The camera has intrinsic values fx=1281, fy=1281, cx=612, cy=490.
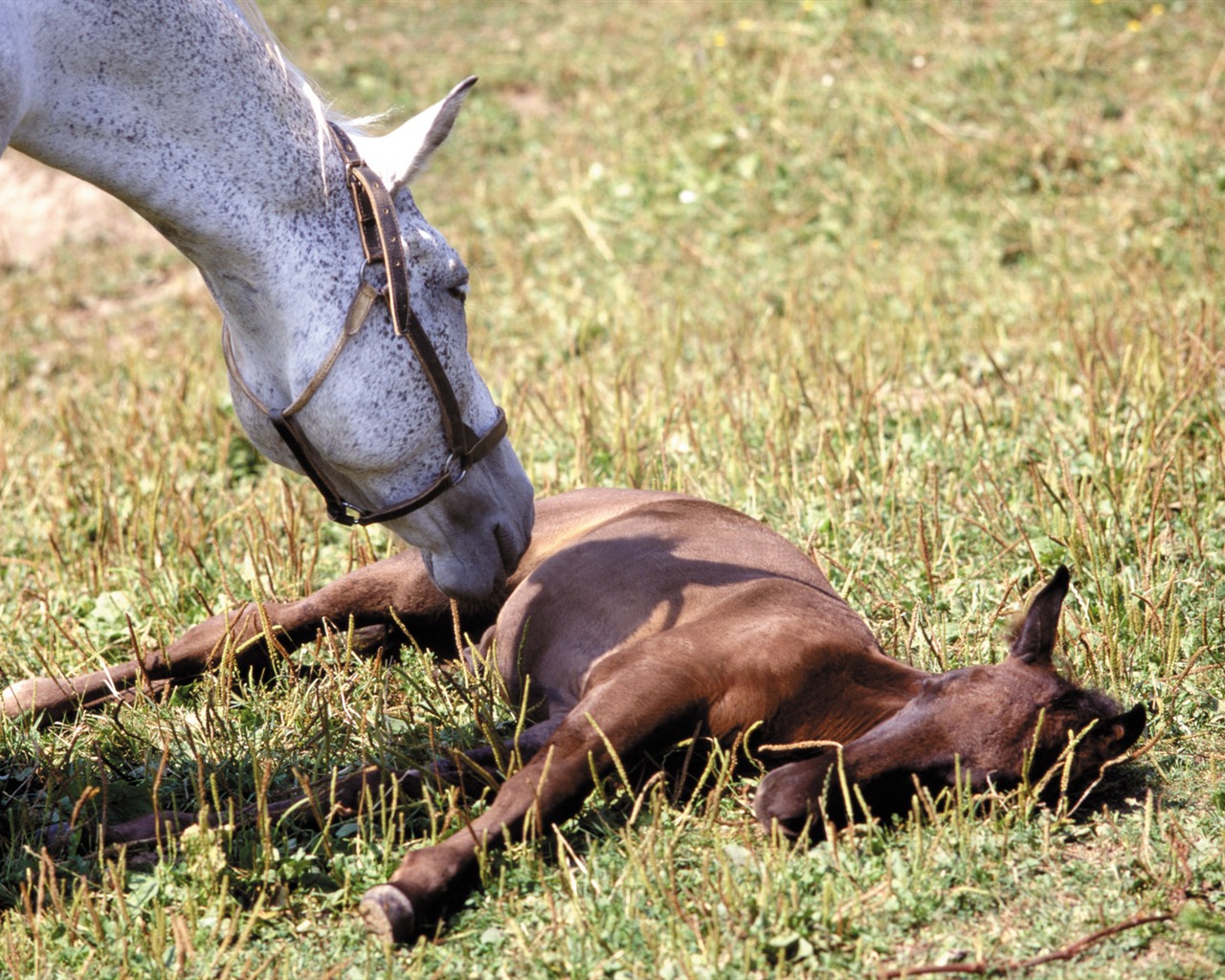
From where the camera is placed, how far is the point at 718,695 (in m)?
3.06

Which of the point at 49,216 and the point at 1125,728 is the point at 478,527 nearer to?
the point at 1125,728

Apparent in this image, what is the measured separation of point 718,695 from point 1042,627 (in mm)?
778

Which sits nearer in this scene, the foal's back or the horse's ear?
the horse's ear

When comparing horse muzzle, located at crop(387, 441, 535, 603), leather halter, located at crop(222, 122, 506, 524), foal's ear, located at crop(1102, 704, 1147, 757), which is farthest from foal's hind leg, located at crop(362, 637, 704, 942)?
foal's ear, located at crop(1102, 704, 1147, 757)

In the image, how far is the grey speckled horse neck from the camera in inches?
106

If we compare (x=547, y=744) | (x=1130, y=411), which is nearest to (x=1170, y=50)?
(x=1130, y=411)

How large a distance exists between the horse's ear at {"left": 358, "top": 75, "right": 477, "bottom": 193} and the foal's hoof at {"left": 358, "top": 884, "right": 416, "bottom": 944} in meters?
1.52

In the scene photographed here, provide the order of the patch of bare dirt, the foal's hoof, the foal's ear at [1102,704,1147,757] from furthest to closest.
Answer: the patch of bare dirt
the foal's ear at [1102,704,1147,757]
the foal's hoof

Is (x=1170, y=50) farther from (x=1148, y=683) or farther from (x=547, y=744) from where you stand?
(x=547, y=744)

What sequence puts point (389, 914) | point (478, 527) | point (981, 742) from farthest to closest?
point (478, 527) → point (981, 742) → point (389, 914)

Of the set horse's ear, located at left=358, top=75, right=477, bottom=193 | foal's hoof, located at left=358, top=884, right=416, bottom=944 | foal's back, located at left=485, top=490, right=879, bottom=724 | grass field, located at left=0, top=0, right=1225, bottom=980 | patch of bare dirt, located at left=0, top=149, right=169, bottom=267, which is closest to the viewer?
foal's hoof, located at left=358, top=884, right=416, bottom=944

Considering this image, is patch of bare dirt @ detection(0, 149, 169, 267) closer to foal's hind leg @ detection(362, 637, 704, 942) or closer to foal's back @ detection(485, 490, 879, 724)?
foal's back @ detection(485, 490, 879, 724)

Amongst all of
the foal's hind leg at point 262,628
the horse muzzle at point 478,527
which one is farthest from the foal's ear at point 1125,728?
the foal's hind leg at point 262,628

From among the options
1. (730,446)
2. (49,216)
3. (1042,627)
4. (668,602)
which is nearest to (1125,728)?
(1042,627)
